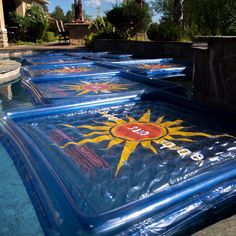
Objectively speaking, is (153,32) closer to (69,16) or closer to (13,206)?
(13,206)

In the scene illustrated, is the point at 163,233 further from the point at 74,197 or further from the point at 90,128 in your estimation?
the point at 90,128

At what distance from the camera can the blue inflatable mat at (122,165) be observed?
1.97m

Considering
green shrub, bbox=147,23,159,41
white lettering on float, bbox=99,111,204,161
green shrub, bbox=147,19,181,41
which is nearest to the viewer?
white lettering on float, bbox=99,111,204,161

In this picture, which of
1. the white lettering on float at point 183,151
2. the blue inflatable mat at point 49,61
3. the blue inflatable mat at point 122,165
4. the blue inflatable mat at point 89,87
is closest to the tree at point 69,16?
the blue inflatable mat at point 49,61

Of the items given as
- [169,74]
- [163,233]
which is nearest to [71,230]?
[163,233]

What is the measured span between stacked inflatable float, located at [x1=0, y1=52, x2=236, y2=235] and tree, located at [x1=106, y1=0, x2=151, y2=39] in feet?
32.6

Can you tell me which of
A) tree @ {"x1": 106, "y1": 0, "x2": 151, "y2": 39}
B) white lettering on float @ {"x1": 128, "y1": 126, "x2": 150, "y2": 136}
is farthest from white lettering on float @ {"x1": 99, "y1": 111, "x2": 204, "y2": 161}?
tree @ {"x1": 106, "y1": 0, "x2": 151, "y2": 39}

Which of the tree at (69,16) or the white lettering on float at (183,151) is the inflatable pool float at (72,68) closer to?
the white lettering on float at (183,151)

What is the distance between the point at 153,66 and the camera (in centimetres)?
891

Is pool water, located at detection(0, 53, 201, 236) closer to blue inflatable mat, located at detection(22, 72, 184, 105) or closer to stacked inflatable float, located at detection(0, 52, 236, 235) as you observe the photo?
stacked inflatable float, located at detection(0, 52, 236, 235)

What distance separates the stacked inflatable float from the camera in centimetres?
198

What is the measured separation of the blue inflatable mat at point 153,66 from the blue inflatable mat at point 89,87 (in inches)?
31.8

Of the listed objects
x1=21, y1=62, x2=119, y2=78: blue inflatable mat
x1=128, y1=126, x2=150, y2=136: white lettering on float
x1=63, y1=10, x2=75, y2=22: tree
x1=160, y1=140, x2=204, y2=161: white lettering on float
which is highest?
x1=63, y1=10, x2=75, y2=22: tree

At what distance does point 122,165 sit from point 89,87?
11.7ft
